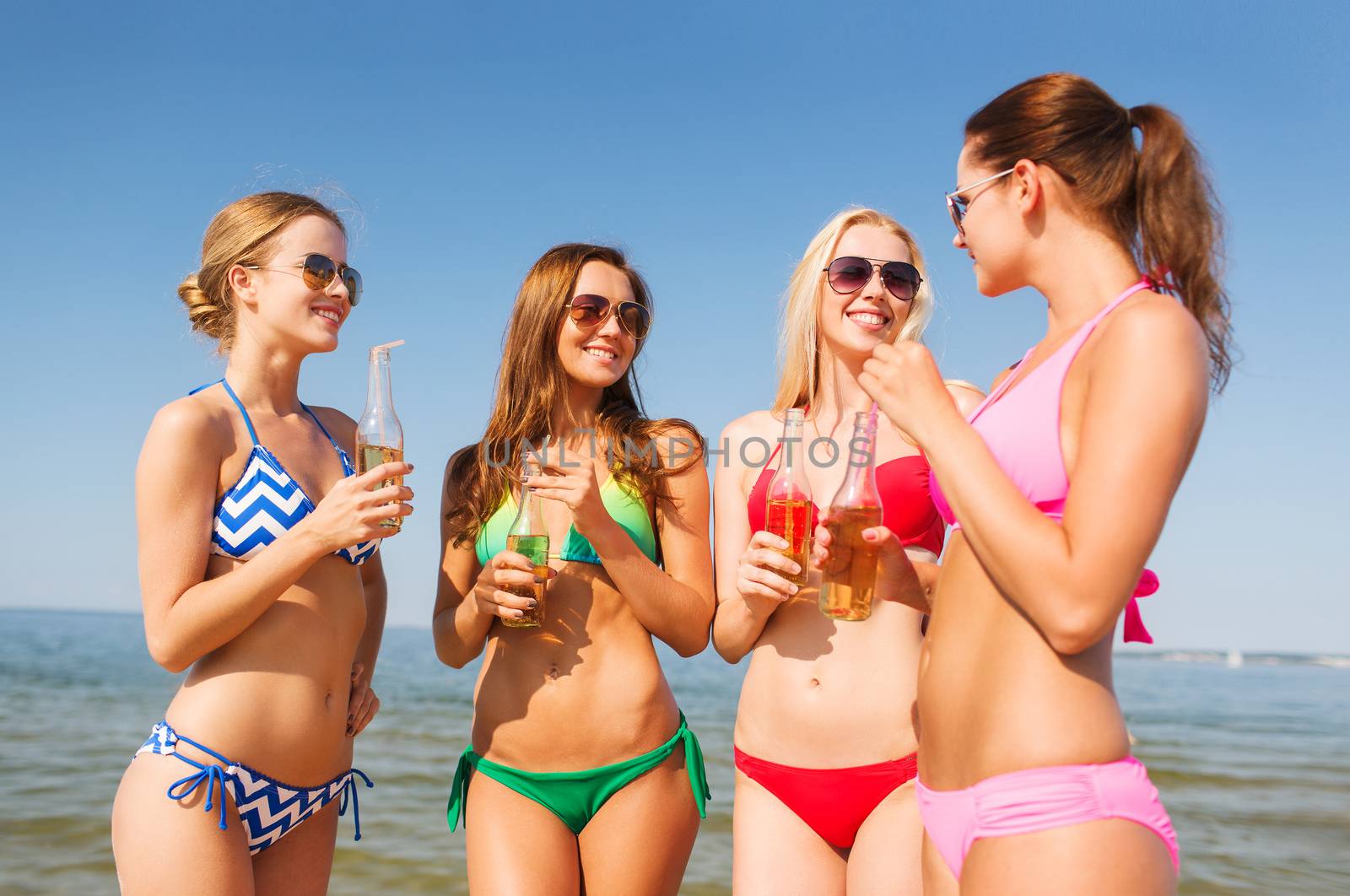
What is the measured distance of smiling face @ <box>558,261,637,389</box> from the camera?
13.2 feet

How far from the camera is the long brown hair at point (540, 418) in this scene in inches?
155

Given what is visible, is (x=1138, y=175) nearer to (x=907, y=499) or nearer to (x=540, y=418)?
(x=907, y=499)

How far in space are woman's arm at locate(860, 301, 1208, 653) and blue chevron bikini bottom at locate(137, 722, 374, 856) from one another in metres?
2.13

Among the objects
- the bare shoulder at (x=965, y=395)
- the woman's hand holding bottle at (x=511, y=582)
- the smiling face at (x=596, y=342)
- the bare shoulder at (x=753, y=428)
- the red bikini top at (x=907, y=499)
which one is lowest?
the woman's hand holding bottle at (x=511, y=582)

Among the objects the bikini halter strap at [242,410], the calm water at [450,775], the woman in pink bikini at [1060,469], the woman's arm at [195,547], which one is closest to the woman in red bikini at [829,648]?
the woman in pink bikini at [1060,469]

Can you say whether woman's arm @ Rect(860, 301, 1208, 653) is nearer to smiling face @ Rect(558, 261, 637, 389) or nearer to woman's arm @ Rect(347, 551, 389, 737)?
smiling face @ Rect(558, 261, 637, 389)

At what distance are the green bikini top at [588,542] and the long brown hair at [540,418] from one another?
0.14ft

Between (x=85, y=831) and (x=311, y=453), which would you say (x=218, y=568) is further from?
(x=85, y=831)

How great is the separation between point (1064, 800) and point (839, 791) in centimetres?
146

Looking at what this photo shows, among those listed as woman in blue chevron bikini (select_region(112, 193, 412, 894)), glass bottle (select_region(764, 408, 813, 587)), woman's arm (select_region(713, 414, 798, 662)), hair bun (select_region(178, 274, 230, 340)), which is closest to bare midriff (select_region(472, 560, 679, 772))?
woman's arm (select_region(713, 414, 798, 662))

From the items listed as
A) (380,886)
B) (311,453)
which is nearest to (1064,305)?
(311,453)

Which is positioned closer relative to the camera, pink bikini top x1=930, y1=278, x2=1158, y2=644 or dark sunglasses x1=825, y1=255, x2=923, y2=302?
pink bikini top x1=930, y1=278, x2=1158, y2=644

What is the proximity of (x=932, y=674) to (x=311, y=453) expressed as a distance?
7.65 ft

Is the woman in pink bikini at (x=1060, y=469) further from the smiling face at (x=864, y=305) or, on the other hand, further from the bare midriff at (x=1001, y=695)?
the smiling face at (x=864, y=305)
